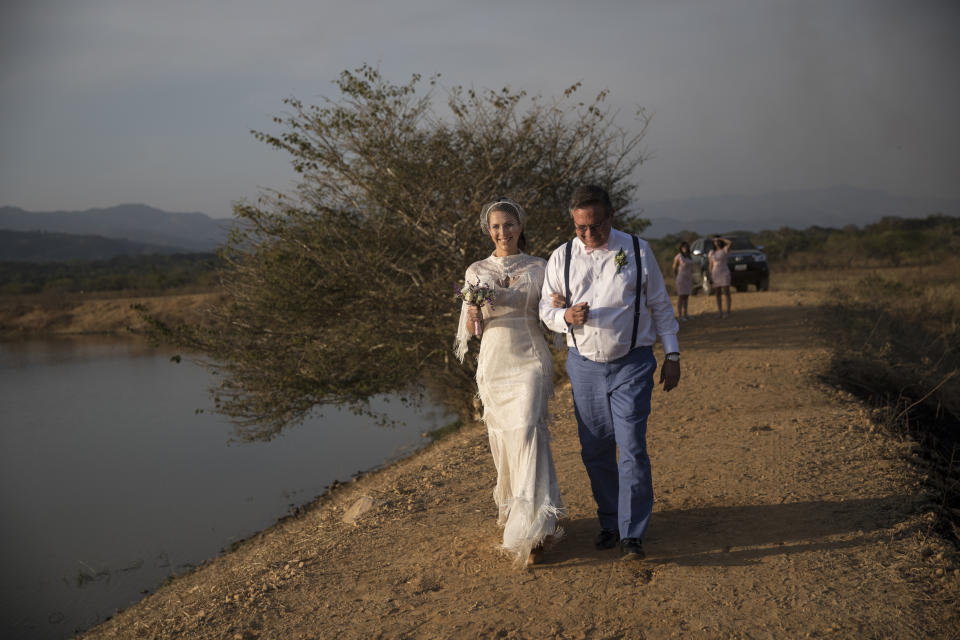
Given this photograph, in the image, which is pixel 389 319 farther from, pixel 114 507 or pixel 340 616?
pixel 340 616

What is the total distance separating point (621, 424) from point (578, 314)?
68 cm

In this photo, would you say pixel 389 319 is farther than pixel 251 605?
Yes

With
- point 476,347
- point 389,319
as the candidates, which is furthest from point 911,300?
point 389,319

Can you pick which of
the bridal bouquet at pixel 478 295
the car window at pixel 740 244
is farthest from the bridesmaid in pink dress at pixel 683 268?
the bridal bouquet at pixel 478 295

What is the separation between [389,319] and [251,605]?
7938 mm

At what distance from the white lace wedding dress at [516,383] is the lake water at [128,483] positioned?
7.52 metres

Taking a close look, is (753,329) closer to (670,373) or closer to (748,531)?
(748,531)

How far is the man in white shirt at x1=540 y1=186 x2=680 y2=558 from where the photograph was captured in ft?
13.0

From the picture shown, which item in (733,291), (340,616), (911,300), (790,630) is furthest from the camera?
(733,291)

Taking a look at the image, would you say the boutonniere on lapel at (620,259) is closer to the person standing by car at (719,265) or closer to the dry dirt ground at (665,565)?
the dry dirt ground at (665,565)

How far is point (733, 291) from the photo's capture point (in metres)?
23.6

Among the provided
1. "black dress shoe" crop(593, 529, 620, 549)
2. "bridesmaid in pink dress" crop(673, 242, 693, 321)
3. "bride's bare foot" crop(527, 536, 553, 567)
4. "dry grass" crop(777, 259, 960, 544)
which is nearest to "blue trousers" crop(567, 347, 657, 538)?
"black dress shoe" crop(593, 529, 620, 549)

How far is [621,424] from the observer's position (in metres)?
4.00

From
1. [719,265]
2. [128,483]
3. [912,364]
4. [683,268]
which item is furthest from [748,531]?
[128,483]
